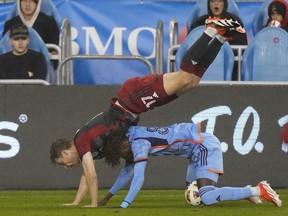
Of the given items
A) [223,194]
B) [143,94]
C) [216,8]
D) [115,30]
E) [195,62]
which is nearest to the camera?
[223,194]

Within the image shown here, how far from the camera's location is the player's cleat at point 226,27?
1517cm

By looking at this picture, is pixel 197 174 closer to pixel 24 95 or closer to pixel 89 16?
pixel 24 95

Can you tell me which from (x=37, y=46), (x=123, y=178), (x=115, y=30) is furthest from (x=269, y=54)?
(x=123, y=178)

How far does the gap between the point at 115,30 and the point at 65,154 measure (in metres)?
6.34

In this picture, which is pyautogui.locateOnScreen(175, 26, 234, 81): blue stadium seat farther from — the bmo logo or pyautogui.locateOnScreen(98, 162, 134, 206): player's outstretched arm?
pyautogui.locateOnScreen(98, 162, 134, 206): player's outstretched arm

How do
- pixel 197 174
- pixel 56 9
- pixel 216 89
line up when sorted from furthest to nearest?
pixel 56 9, pixel 216 89, pixel 197 174

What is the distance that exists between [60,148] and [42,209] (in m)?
0.73

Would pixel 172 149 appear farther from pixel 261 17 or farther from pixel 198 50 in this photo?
pixel 261 17

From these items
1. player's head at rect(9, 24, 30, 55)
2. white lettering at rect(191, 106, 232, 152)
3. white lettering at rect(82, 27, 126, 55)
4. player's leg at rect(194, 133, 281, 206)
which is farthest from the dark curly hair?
white lettering at rect(82, 27, 126, 55)

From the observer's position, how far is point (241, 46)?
19.8 metres

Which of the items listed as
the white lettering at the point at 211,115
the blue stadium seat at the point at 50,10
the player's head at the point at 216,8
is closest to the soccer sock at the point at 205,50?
the white lettering at the point at 211,115

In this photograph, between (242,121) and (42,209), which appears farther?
(242,121)

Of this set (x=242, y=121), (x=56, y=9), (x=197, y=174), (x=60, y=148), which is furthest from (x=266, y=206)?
(x=56, y=9)

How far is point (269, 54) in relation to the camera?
63.0ft
